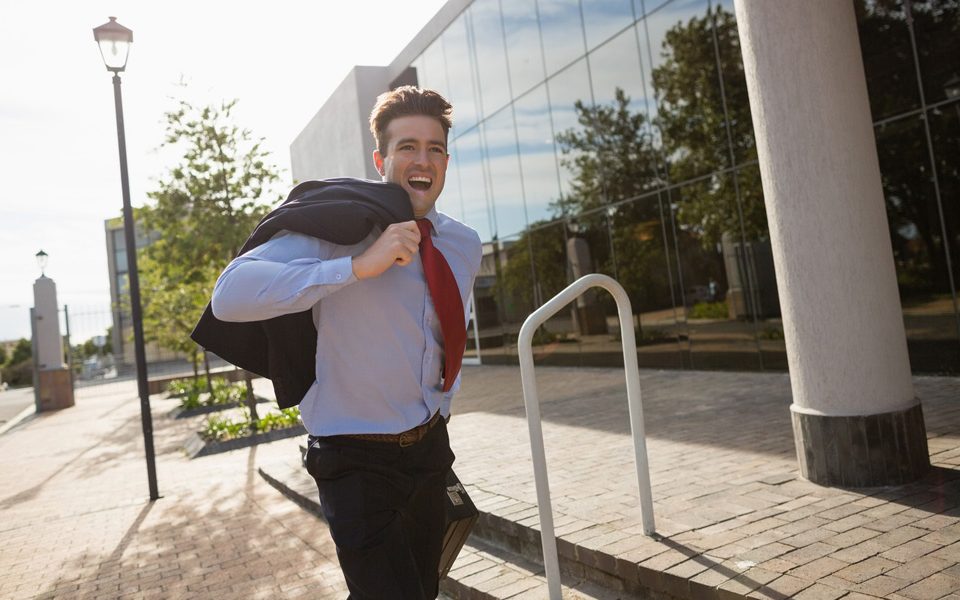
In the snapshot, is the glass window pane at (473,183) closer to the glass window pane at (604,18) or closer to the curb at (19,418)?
the glass window pane at (604,18)

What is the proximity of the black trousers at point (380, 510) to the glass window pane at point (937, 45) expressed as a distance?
7870 mm

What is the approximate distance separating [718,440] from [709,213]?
5.80 metres

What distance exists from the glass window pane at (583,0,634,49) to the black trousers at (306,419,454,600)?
11138 millimetres

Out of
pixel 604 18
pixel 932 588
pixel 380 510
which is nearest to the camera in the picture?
pixel 380 510

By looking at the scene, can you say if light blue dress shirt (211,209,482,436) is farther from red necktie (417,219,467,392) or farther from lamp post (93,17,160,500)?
lamp post (93,17,160,500)

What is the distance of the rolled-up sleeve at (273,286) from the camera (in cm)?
186

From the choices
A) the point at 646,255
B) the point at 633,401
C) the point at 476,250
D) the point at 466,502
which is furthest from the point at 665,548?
the point at 646,255

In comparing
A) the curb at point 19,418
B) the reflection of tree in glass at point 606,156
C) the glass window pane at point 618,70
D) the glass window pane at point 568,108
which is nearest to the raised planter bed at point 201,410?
the curb at point 19,418

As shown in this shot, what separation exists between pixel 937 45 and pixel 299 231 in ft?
26.7

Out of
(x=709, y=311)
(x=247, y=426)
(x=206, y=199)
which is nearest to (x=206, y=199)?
(x=206, y=199)

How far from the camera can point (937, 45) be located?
7.76 m

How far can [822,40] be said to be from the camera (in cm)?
395

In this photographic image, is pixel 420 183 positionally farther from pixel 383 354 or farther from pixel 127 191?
pixel 127 191

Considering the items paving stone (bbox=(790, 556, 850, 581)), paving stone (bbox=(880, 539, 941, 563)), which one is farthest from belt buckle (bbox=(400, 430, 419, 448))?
paving stone (bbox=(880, 539, 941, 563))
